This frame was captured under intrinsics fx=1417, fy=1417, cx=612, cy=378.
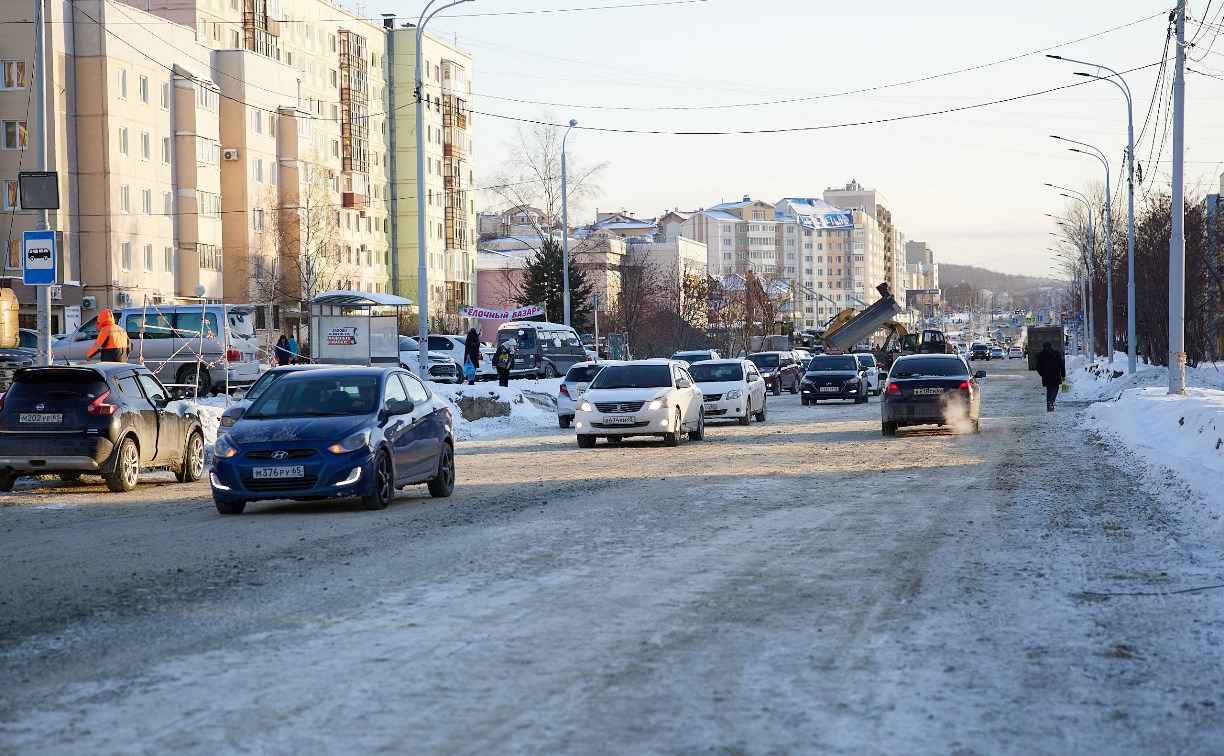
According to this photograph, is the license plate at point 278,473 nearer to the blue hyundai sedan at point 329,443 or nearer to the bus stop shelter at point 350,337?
the blue hyundai sedan at point 329,443

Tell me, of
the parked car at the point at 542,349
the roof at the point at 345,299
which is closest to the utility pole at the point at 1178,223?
Answer: the roof at the point at 345,299

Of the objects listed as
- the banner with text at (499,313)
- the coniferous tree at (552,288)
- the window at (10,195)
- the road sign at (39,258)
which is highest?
the window at (10,195)

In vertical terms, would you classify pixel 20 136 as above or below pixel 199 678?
above

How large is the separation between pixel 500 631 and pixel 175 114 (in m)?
63.0

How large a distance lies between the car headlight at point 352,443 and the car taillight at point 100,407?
4.87 metres

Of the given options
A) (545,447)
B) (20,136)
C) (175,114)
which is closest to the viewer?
(545,447)

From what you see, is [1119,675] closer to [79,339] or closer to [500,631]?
[500,631]

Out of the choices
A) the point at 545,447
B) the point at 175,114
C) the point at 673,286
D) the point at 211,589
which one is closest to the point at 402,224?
the point at 673,286

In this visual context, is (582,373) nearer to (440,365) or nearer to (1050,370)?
(1050,370)

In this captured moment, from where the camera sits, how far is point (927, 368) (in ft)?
92.3

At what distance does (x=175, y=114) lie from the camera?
65875mm

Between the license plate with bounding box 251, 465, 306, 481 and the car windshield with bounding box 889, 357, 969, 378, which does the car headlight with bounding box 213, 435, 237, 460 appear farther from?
the car windshield with bounding box 889, 357, 969, 378

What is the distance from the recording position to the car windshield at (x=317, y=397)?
15.0m

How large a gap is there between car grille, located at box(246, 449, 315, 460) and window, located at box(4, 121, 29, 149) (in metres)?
48.7
